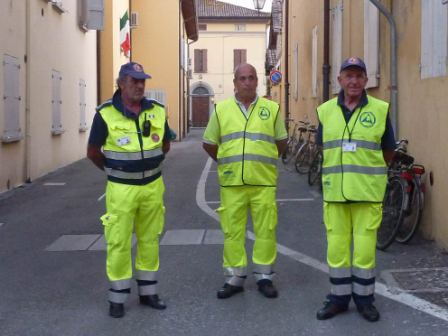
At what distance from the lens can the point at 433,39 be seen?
7.71 meters

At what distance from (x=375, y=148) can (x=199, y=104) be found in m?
57.7

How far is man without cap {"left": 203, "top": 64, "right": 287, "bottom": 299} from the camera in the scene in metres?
5.84

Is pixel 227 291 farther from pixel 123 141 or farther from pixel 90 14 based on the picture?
pixel 90 14

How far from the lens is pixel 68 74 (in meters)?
19.3

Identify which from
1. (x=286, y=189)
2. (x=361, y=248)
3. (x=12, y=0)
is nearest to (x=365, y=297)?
(x=361, y=248)

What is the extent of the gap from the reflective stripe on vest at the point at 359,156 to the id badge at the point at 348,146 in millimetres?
16

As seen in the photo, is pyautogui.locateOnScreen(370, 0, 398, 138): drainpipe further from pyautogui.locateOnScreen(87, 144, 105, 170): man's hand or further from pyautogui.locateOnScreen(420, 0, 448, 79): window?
pyautogui.locateOnScreen(87, 144, 105, 170): man's hand

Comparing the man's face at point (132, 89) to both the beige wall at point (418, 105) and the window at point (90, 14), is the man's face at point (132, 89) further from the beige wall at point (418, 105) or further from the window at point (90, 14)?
the window at point (90, 14)

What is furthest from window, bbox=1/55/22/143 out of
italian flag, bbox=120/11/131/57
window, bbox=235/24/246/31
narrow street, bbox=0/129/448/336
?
window, bbox=235/24/246/31

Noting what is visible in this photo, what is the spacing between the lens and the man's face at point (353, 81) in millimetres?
5258

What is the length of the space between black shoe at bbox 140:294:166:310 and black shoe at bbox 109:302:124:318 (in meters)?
0.26

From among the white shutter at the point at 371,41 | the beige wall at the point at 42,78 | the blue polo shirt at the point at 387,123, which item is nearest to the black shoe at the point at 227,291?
the blue polo shirt at the point at 387,123

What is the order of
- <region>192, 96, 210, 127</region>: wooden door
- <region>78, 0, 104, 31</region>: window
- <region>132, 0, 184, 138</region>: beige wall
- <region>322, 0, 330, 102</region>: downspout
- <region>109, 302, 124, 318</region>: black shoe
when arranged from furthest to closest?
<region>192, 96, 210, 127</region>: wooden door, <region>132, 0, 184, 138</region>: beige wall, <region>78, 0, 104, 31</region>: window, <region>322, 0, 330, 102</region>: downspout, <region>109, 302, 124, 318</region>: black shoe

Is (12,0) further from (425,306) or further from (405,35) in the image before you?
(425,306)
